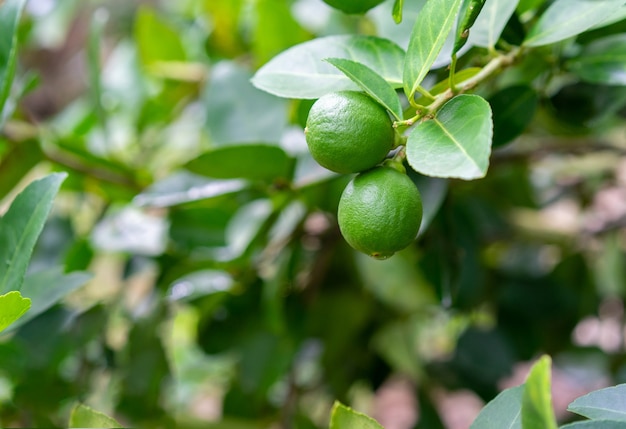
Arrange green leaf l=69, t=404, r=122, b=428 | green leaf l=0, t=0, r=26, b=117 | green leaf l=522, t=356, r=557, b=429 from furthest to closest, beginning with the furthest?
1. green leaf l=0, t=0, r=26, b=117
2. green leaf l=69, t=404, r=122, b=428
3. green leaf l=522, t=356, r=557, b=429

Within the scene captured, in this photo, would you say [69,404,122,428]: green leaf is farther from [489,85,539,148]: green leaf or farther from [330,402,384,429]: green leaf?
[489,85,539,148]: green leaf

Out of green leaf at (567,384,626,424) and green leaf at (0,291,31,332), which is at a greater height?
green leaf at (0,291,31,332)

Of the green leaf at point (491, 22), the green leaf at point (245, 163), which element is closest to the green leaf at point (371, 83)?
the green leaf at point (491, 22)

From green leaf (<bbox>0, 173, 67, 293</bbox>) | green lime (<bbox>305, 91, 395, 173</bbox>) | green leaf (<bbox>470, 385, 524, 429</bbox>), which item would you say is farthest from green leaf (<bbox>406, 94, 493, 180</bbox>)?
green leaf (<bbox>0, 173, 67, 293</bbox>)

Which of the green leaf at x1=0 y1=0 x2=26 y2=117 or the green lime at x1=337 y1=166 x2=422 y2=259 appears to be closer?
the green lime at x1=337 y1=166 x2=422 y2=259

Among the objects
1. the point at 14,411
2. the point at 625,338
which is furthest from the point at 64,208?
the point at 625,338

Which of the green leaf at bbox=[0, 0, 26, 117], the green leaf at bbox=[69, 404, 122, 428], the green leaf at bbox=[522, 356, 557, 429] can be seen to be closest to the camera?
the green leaf at bbox=[522, 356, 557, 429]

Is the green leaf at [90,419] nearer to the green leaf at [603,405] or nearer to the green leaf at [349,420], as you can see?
the green leaf at [349,420]
